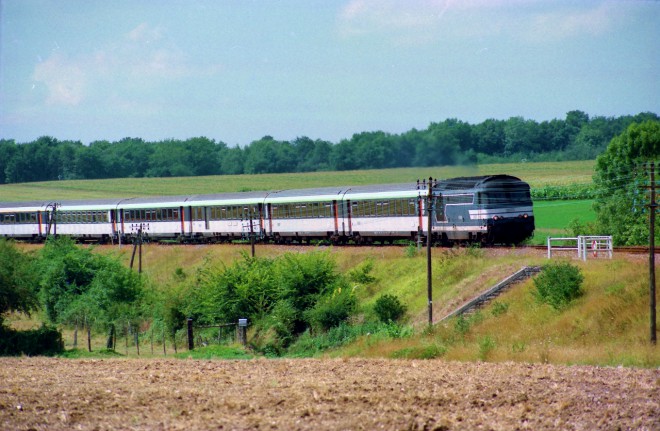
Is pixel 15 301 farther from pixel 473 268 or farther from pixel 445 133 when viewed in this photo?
pixel 445 133

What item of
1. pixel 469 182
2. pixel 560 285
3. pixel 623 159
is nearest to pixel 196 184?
pixel 469 182

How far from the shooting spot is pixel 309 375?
2039 centimetres

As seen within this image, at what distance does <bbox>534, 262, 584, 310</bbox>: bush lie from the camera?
30.2 m

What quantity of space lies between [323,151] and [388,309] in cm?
836

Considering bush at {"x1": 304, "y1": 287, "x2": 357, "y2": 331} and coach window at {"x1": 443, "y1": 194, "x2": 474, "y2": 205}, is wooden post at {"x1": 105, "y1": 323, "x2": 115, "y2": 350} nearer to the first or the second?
bush at {"x1": 304, "y1": 287, "x2": 357, "y2": 331}

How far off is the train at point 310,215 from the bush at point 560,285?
5129 millimetres

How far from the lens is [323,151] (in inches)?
1272

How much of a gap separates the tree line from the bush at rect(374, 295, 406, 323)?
6884 mm

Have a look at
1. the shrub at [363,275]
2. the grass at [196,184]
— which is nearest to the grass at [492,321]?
the shrub at [363,275]

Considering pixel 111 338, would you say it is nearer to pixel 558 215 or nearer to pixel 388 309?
pixel 388 309

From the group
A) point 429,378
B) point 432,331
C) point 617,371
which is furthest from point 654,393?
point 432,331

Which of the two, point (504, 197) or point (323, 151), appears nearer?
point (323, 151)

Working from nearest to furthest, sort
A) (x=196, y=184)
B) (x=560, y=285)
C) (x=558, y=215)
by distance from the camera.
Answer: (x=560, y=285) → (x=558, y=215) → (x=196, y=184)

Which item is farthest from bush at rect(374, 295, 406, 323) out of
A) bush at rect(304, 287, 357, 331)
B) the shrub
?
the shrub
